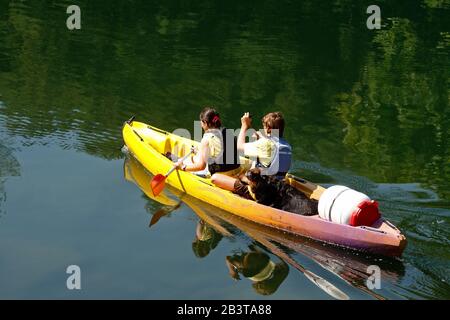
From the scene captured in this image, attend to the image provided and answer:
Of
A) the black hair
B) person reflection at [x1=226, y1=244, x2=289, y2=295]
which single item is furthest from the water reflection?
→ person reflection at [x1=226, y1=244, x2=289, y2=295]

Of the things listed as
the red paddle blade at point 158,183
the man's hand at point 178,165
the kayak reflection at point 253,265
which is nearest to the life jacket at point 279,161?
the kayak reflection at point 253,265

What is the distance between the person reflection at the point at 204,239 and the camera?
30.2 feet

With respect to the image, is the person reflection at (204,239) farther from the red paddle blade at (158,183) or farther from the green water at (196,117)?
the red paddle blade at (158,183)

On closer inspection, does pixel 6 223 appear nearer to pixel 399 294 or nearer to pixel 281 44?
pixel 399 294

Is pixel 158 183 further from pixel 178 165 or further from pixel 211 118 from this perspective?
pixel 211 118

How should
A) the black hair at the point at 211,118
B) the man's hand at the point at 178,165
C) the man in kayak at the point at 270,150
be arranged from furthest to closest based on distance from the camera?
the man's hand at the point at 178,165 → the black hair at the point at 211,118 → the man in kayak at the point at 270,150

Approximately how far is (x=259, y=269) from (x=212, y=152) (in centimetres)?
217

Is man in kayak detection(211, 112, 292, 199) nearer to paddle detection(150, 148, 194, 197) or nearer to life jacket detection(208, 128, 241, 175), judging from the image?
life jacket detection(208, 128, 241, 175)

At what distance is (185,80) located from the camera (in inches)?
650

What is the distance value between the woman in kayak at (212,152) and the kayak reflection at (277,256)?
1.91ft

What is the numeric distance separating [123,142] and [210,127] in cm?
289

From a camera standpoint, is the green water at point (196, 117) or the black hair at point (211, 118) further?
the black hair at point (211, 118)

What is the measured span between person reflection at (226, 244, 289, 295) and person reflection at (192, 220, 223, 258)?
0.36 meters
